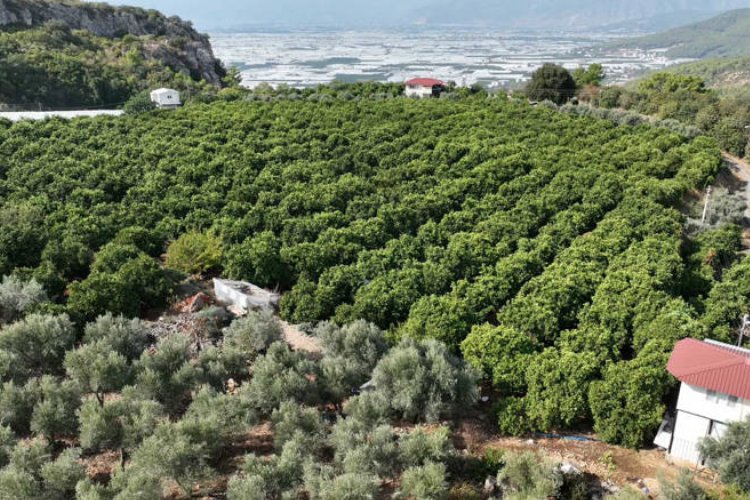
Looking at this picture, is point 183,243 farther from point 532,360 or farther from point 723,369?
point 723,369

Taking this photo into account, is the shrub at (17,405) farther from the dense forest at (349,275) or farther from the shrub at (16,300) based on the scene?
the shrub at (16,300)

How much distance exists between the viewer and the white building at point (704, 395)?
49.9ft

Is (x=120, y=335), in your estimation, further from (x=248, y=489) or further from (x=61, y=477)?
(x=248, y=489)

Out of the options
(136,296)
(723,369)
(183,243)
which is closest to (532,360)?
(723,369)

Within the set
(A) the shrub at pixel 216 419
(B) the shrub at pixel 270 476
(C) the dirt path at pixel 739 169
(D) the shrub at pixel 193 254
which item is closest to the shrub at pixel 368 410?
(B) the shrub at pixel 270 476

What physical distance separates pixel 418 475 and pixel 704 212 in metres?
25.4

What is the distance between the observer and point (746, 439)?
14.6 metres

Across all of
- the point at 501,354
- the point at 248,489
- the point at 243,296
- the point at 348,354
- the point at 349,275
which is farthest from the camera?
the point at 349,275

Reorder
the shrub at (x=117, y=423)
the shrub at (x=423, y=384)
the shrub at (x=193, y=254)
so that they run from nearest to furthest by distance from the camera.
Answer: the shrub at (x=117, y=423) → the shrub at (x=423, y=384) → the shrub at (x=193, y=254)

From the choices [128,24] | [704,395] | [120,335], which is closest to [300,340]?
[120,335]

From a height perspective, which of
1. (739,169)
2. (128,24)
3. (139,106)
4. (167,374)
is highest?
(128,24)

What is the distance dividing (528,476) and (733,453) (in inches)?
199

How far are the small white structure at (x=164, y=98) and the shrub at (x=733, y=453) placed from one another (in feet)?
180

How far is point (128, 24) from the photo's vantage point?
104938 mm
